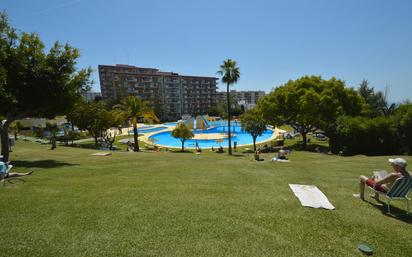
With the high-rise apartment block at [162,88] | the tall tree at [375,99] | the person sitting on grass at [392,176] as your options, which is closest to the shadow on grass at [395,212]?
the person sitting on grass at [392,176]

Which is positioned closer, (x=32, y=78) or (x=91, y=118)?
(x=32, y=78)

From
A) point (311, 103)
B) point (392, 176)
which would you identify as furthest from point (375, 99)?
point (392, 176)

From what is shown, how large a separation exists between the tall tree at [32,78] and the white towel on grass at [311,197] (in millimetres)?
13255

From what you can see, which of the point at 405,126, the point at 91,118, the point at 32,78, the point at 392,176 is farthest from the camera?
the point at 91,118

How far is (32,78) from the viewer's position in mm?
11805

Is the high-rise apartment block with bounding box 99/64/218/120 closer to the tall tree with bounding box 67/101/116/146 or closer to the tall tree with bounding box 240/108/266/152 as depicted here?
the tall tree with bounding box 67/101/116/146

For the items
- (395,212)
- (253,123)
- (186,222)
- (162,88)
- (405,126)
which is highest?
(162,88)

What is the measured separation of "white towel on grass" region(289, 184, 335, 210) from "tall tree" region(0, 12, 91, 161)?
522 inches

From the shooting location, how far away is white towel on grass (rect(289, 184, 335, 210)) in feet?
18.9

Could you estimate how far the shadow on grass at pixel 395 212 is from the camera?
17.0ft

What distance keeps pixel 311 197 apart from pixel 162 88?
339ft

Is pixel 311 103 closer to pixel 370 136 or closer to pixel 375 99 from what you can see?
pixel 370 136

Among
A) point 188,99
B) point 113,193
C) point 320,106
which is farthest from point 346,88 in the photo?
point 188,99

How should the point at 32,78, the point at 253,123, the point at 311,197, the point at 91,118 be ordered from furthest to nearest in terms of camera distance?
the point at 91,118
the point at 253,123
the point at 32,78
the point at 311,197
